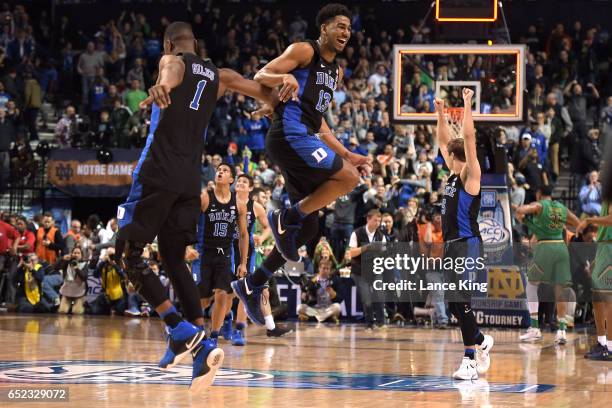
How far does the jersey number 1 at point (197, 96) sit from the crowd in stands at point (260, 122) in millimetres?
9352

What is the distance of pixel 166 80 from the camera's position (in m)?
6.53

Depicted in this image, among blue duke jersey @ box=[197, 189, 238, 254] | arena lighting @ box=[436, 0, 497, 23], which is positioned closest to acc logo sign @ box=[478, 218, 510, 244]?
arena lighting @ box=[436, 0, 497, 23]

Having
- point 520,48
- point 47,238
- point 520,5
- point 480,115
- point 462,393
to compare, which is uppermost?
point 520,5

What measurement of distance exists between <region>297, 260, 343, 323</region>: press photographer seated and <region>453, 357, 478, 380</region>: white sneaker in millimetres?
7455

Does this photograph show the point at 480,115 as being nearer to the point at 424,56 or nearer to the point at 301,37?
the point at 424,56

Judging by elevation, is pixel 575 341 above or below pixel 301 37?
below

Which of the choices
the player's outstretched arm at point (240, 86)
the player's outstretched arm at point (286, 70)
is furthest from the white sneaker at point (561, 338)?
the player's outstretched arm at point (240, 86)

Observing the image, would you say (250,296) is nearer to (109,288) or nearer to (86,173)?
(109,288)

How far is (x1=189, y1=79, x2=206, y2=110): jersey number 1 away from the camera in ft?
22.3

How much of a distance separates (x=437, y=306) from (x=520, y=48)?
4329mm

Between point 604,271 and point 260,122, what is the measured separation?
1102 cm

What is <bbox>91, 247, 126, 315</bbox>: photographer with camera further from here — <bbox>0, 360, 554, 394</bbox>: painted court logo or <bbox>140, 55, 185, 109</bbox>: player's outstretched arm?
<bbox>140, 55, 185, 109</bbox>: player's outstretched arm

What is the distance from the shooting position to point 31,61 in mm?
25297

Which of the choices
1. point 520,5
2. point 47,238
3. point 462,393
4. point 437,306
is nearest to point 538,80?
point 520,5
